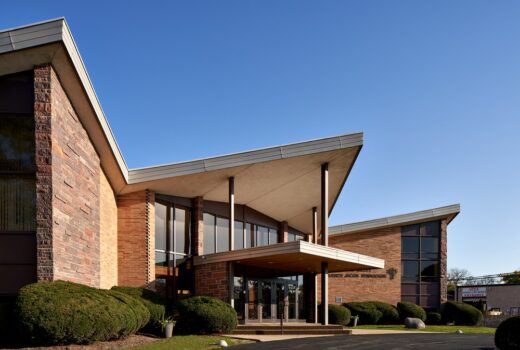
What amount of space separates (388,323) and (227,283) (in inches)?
639

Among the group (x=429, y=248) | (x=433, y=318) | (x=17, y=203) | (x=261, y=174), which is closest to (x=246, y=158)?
(x=261, y=174)

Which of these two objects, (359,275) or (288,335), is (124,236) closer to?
(288,335)

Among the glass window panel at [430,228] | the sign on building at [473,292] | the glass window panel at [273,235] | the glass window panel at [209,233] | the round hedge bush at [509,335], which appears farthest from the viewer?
the sign on building at [473,292]

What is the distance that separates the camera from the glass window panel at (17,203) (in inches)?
496

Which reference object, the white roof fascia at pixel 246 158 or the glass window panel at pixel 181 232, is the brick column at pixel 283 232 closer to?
the glass window panel at pixel 181 232

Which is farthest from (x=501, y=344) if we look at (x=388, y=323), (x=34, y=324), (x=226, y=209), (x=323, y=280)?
(x=388, y=323)

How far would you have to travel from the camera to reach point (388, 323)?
1280 inches

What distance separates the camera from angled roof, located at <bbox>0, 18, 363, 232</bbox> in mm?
12180

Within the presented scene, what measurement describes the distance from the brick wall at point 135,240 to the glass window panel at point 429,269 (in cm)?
2230

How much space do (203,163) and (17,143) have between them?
8201mm

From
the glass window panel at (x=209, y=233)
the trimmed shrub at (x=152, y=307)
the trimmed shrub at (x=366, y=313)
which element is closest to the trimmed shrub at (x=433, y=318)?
the trimmed shrub at (x=366, y=313)

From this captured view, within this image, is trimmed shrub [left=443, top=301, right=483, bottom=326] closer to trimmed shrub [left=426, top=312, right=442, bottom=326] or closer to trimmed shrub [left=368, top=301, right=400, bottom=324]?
trimmed shrub [left=426, top=312, right=442, bottom=326]

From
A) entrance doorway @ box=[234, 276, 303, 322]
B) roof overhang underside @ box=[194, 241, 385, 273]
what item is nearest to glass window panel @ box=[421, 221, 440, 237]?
entrance doorway @ box=[234, 276, 303, 322]

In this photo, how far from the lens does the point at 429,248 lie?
36.0 meters
